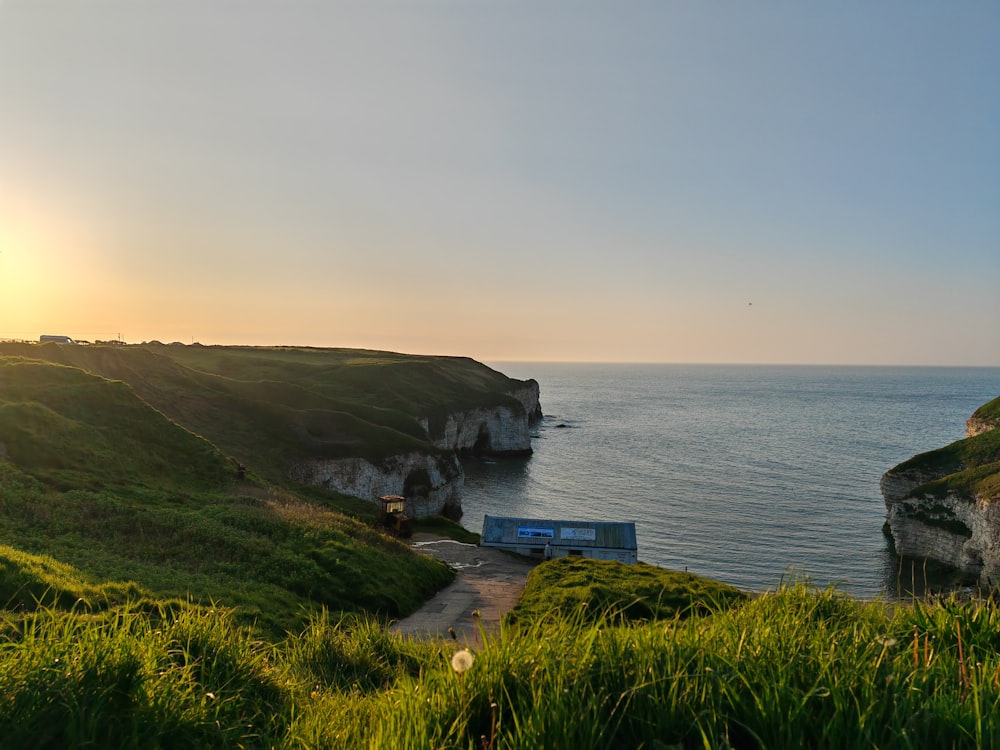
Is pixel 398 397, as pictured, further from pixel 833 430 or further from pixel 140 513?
pixel 833 430

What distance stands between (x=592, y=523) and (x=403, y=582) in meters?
26.5

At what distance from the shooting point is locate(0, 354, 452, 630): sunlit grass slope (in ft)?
68.9

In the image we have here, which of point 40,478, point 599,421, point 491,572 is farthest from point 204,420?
point 599,421

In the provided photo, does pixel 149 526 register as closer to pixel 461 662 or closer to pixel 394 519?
pixel 394 519

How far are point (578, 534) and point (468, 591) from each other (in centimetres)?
1984

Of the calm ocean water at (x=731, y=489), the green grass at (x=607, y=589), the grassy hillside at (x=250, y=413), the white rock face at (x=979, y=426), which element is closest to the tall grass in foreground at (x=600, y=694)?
the calm ocean water at (x=731, y=489)

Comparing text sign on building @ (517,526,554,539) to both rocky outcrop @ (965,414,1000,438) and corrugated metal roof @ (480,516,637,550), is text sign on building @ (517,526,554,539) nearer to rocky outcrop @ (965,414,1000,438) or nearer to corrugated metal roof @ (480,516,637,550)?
corrugated metal roof @ (480,516,637,550)

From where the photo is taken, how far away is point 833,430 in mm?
147375

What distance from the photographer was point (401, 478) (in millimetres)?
71562

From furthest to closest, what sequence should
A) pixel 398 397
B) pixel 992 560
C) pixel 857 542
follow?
pixel 398 397 → pixel 857 542 → pixel 992 560

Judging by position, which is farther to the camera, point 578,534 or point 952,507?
point 952,507

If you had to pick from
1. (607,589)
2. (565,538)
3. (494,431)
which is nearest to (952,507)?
(565,538)

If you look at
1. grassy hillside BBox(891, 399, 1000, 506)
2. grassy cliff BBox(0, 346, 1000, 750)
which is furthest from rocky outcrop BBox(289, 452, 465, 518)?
grassy hillside BBox(891, 399, 1000, 506)

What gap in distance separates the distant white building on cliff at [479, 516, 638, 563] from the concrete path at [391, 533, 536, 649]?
73.2 inches
